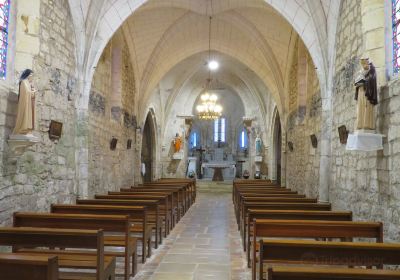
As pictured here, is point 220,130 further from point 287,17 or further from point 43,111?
point 43,111

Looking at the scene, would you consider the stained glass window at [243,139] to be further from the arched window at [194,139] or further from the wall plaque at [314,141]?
the wall plaque at [314,141]

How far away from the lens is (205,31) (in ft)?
48.7

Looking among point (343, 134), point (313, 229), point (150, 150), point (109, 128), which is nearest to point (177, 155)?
point (150, 150)

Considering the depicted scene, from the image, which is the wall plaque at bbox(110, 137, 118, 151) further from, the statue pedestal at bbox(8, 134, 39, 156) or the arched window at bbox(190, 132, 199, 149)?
the arched window at bbox(190, 132, 199, 149)

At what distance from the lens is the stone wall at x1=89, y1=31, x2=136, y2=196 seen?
32.0 feet

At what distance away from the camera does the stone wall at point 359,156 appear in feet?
15.5

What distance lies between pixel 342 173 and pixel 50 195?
5103 millimetres

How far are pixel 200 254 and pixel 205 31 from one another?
10440 mm

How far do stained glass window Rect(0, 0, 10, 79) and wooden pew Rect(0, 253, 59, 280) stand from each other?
12.6 ft

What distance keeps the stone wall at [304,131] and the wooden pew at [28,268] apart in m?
7.17

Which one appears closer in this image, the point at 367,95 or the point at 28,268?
the point at 28,268

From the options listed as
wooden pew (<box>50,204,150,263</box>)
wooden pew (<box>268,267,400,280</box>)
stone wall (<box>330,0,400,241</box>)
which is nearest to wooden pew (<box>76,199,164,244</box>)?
wooden pew (<box>50,204,150,263</box>)

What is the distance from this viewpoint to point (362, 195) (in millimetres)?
5746

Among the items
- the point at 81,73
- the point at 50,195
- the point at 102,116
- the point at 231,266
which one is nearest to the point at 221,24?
the point at 102,116
